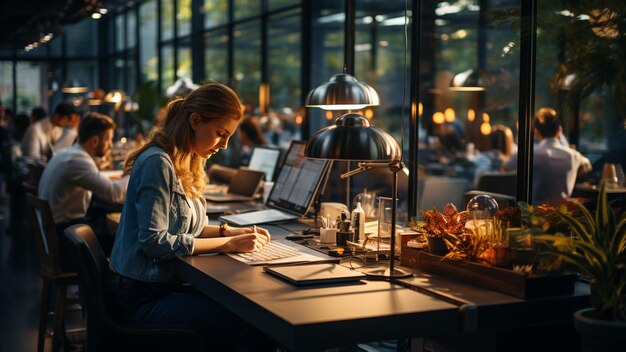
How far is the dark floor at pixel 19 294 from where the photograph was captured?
4.96 m

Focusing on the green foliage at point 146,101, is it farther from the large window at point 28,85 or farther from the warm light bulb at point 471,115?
the large window at point 28,85

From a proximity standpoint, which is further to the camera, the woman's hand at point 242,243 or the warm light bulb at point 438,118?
the warm light bulb at point 438,118

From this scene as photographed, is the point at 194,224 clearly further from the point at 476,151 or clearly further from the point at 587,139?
the point at 476,151

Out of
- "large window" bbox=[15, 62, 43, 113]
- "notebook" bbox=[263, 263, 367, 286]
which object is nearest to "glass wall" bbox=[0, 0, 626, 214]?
"notebook" bbox=[263, 263, 367, 286]

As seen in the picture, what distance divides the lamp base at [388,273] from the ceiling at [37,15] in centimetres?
804

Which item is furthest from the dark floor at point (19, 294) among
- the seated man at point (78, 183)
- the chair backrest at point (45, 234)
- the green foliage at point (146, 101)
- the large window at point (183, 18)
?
the large window at point (183, 18)

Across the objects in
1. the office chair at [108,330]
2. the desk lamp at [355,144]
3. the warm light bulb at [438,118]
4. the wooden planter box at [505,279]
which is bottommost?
the office chair at [108,330]

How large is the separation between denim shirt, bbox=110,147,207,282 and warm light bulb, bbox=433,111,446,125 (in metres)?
8.50

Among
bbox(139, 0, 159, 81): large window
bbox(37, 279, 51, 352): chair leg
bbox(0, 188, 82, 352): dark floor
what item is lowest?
bbox(0, 188, 82, 352): dark floor

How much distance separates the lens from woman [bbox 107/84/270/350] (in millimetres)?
2980

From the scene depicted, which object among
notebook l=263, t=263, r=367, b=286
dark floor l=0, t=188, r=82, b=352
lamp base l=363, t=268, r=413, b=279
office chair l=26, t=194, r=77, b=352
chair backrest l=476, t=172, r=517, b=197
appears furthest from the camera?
chair backrest l=476, t=172, r=517, b=197

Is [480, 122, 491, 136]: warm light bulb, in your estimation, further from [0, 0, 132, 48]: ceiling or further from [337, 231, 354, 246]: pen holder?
[337, 231, 354, 246]: pen holder

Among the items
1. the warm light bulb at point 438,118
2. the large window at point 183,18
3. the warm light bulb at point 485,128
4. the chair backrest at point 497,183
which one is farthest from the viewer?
the large window at point 183,18

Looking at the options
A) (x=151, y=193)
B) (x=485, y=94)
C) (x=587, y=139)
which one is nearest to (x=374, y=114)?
(x=485, y=94)
